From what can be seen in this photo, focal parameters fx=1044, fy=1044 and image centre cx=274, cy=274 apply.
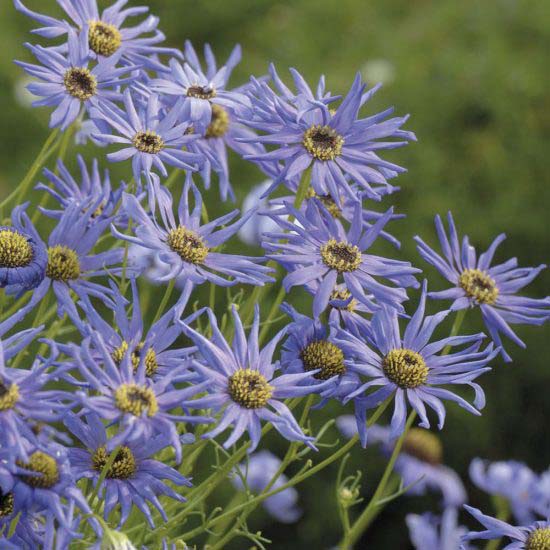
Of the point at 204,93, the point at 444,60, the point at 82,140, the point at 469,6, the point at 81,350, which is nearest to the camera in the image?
the point at 81,350

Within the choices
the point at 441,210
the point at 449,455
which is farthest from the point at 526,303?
the point at 441,210

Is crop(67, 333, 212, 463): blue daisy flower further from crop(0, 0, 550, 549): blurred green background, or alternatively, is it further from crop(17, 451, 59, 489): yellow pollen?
crop(0, 0, 550, 549): blurred green background

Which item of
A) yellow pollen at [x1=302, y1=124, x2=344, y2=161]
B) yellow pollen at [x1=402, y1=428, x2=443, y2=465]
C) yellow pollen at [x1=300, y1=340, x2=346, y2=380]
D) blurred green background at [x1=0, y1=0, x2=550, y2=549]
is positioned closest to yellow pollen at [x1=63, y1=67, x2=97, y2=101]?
yellow pollen at [x1=302, y1=124, x2=344, y2=161]

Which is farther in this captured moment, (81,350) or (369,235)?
(369,235)

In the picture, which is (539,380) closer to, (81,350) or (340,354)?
(340,354)

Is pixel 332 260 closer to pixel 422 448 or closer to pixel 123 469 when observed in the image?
pixel 123 469

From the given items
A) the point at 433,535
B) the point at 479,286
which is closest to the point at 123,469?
the point at 479,286
